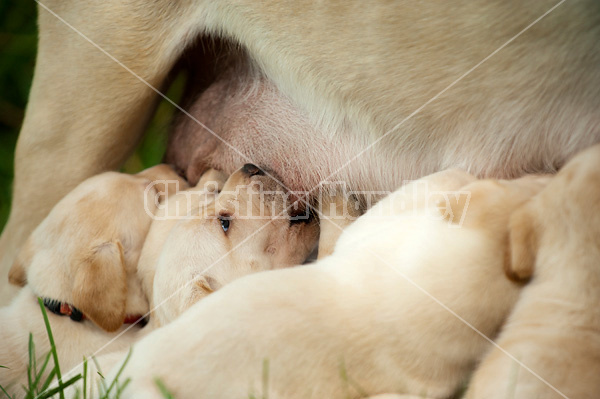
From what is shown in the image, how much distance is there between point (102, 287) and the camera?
1.86 m

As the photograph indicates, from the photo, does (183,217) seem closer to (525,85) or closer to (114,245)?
(114,245)

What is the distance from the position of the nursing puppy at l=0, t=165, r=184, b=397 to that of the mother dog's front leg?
171mm

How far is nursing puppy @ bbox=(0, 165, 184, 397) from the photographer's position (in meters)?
1.85

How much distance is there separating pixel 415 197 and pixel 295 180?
61 cm

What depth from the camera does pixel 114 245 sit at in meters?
1.95

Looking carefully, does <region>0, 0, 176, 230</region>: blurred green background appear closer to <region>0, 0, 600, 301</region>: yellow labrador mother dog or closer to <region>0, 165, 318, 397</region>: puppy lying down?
<region>0, 0, 600, 301</region>: yellow labrador mother dog

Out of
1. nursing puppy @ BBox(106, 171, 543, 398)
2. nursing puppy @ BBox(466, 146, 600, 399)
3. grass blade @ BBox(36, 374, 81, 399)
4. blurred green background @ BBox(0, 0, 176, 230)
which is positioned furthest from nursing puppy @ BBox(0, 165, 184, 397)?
blurred green background @ BBox(0, 0, 176, 230)

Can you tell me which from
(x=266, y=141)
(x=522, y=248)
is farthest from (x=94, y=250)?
(x=522, y=248)

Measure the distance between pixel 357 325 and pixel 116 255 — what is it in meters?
0.84

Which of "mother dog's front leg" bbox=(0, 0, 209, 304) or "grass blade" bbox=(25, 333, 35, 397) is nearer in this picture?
"grass blade" bbox=(25, 333, 35, 397)

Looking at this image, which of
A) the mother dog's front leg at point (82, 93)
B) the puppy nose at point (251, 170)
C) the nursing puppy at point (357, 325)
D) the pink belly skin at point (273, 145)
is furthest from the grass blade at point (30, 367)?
the pink belly skin at point (273, 145)

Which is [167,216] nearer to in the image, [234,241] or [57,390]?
[234,241]

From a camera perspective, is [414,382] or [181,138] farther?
[181,138]

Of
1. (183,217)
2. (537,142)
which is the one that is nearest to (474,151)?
(537,142)
